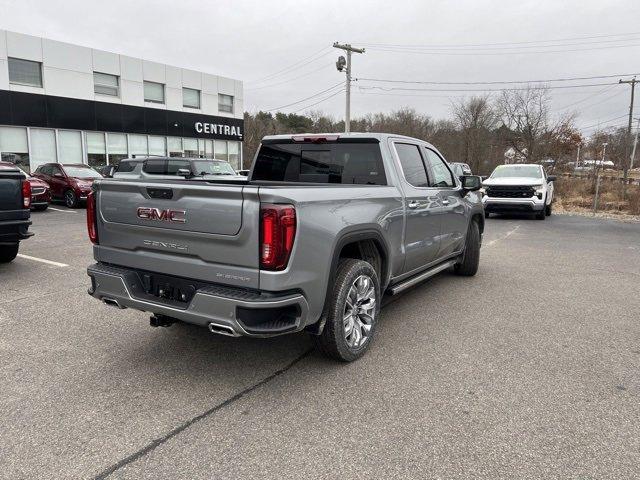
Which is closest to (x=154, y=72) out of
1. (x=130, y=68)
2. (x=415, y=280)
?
(x=130, y=68)

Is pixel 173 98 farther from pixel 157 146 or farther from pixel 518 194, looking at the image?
pixel 518 194

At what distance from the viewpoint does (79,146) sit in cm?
2298

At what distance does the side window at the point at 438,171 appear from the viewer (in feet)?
18.0

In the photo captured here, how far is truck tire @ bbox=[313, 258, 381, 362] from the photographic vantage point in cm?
356

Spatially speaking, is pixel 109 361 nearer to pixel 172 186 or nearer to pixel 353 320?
pixel 172 186

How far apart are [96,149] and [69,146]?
1.36 meters

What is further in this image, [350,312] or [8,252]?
[8,252]

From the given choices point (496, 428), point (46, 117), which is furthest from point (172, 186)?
point (46, 117)

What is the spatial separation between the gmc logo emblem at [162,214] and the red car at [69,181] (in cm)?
1375

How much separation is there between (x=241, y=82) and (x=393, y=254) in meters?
29.5

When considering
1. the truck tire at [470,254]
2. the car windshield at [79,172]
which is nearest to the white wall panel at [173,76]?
the car windshield at [79,172]

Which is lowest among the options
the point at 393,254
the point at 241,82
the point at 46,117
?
the point at 393,254

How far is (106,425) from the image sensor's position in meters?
2.89

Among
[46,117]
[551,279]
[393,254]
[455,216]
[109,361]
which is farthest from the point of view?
[46,117]
